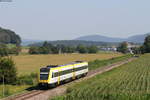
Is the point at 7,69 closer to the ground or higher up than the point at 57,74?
higher up

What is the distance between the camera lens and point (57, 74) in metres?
40.7

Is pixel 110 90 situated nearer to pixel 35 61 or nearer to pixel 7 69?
pixel 7 69

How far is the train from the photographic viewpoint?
1523 inches

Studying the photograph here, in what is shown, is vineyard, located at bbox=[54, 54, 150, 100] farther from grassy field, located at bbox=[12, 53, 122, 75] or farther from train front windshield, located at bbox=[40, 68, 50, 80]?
grassy field, located at bbox=[12, 53, 122, 75]

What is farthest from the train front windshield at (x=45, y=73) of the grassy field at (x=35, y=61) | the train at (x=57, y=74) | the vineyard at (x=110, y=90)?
the grassy field at (x=35, y=61)

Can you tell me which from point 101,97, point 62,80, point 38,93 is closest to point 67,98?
point 101,97

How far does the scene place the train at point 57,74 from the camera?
3869cm

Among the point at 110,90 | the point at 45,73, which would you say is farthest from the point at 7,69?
the point at 110,90

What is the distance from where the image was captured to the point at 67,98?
27781 millimetres

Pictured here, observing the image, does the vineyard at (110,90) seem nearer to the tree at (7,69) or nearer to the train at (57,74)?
the train at (57,74)

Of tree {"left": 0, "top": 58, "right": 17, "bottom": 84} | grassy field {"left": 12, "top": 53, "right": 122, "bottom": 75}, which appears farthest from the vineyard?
grassy field {"left": 12, "top": 53, "right": 122, "bottom": 75}

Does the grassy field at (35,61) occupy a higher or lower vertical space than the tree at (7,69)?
lower

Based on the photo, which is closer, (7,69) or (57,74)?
(57,74)

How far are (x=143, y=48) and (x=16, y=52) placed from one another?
3044 inches
